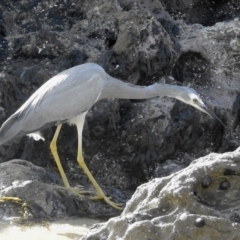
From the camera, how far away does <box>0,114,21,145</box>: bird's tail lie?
6137 mm

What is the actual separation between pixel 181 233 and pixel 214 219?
0.19m

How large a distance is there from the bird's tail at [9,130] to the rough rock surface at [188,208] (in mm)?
2426

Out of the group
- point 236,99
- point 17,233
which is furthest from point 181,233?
point 236,99

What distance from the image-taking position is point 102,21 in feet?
30.4

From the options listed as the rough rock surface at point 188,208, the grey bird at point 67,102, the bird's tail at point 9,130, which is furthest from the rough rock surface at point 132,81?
the rough rock surface at point 188,208

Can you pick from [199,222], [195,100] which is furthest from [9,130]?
[199,222]

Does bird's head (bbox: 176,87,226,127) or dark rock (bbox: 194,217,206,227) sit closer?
dark rock (bbox: 194,217,206,227)

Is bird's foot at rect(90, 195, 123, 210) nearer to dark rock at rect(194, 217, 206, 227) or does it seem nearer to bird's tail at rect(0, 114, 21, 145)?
bird's tail at rect(0, 114, 21, 145)

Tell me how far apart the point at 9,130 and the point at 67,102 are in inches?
24.1

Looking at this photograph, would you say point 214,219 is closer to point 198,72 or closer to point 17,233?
point 17,233

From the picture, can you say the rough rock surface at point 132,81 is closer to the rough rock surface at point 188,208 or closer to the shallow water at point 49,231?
the shallow water at point 49,231

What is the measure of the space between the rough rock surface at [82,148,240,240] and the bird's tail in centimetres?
243

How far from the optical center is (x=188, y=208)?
366 centimetres

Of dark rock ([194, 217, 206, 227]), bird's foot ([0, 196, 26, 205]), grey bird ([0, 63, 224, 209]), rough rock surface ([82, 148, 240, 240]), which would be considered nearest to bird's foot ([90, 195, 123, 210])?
grey bird ([0, 63, 224, 209])
